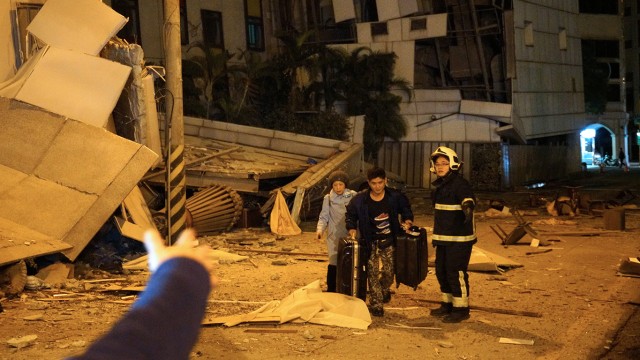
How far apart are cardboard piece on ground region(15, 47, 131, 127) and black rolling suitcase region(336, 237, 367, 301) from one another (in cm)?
516

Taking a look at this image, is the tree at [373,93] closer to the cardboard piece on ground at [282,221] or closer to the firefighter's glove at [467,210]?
the cardboard piece on ground at [282,221]

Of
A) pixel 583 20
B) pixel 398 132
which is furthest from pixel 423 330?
pixel 583 20

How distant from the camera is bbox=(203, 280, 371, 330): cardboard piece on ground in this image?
347 inches

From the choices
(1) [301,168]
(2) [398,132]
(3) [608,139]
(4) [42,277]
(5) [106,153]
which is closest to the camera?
(4) [42,277]

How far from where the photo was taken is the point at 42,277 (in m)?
11.0

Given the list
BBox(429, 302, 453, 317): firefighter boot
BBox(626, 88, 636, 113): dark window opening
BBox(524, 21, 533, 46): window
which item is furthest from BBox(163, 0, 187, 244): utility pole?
BBox(626, 88, 636, 113): dark window opening

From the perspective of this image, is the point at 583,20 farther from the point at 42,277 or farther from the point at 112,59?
the point at 42,277

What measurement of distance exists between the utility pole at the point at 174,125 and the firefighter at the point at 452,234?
5.36 metres

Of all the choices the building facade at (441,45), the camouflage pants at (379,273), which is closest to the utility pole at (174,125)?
the camouflage pants at (379,273)

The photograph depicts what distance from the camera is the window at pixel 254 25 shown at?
1252 inches

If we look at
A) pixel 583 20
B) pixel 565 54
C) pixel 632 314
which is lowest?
pixel 632 314

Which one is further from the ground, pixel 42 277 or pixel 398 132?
pixel 398 132

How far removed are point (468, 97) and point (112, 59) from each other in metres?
21.8

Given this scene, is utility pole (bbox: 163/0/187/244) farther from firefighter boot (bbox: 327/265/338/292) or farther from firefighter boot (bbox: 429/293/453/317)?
firefighter boot (bbox: 429/293/453/317)
